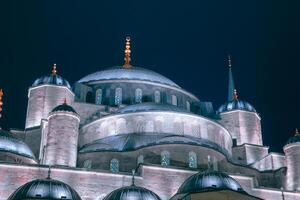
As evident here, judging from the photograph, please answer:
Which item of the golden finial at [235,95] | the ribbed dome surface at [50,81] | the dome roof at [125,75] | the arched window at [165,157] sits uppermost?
the dome roof at [125,75]

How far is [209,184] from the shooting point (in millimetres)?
23500

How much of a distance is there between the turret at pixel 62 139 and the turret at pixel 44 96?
16.2ft

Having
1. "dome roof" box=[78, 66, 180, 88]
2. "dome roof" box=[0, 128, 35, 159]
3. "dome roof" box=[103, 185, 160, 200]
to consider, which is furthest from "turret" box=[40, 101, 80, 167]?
"dome roof" box=[78, 66, 180, 88]

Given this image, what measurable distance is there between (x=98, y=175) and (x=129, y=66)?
16.2 metres

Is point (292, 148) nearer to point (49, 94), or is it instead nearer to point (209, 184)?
point (209, 184)

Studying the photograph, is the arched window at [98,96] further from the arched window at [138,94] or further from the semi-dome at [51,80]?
the semi-dome at [51,80]

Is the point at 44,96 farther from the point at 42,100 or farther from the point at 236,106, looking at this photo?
the point at 236,106

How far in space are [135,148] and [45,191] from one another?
700 cm

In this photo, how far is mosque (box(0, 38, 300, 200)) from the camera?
24.2 metres

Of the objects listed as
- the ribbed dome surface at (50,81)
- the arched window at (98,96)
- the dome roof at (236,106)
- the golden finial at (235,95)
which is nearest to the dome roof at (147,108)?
the ribbed dome surface at (50,81)

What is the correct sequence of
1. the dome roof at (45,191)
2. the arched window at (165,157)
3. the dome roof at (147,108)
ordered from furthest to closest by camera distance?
the dome roof at (147,108)
the arched window at (165,157)
the dome roof at (45,191)

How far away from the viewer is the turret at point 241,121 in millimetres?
35906

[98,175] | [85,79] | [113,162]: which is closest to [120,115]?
[113,162]

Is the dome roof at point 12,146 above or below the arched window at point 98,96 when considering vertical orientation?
below
